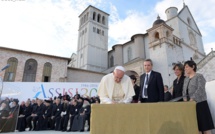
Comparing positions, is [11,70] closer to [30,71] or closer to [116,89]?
[30,71]

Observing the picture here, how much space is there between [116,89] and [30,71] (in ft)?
61.1

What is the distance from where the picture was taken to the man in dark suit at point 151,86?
354 centimetres

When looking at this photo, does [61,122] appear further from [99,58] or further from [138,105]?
[99,58]

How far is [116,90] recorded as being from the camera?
320cm

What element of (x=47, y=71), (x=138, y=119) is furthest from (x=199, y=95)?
(x=47, y=71)

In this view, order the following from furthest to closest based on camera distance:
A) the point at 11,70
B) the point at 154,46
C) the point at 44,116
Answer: the point at 154,46 → the point at 11,70 → the point at 44,116

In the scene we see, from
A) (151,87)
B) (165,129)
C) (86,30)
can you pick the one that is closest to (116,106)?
(165,129)

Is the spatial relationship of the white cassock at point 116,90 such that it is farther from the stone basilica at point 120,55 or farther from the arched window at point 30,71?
the arched window at point 30,71

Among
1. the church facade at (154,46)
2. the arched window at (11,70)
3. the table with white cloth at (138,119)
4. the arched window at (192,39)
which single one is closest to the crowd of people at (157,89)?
the table with white cloth at (138,119)

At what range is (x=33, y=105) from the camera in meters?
9.07

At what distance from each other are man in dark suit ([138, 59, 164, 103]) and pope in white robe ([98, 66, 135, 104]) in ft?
1.99

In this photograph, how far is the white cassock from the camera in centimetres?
315

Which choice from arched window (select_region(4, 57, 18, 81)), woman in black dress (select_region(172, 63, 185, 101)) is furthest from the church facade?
woman in black dress (select_region(172, 63, 185, 101))

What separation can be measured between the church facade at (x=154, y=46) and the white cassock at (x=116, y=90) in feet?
55.9
